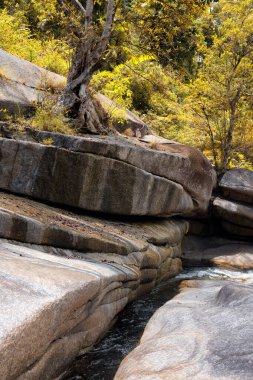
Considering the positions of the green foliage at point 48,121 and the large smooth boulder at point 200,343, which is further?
the green foliage at point 48,121

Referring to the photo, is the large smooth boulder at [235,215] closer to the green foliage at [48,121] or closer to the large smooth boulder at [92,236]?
the large smooth boulder at [92,236]

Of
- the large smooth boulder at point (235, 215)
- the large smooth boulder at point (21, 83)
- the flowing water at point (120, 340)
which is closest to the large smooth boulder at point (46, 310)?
the flowing water at point (120, 340)

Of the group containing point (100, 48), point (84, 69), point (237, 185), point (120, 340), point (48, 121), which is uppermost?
point (100, 48)

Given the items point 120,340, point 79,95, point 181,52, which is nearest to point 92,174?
point 79,95

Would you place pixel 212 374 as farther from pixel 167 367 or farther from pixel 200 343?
pixel 200 343

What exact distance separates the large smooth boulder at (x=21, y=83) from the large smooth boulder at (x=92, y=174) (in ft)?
5.76

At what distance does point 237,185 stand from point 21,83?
8814 mm

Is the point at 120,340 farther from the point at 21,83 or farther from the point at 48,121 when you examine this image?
the point at 21,83

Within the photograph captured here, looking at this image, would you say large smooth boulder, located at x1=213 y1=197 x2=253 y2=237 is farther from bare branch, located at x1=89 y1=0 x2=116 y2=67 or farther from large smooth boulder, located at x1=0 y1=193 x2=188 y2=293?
bare branch, located at x1=89 y1=0 x2=116 y2=67

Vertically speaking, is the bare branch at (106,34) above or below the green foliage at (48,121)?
above

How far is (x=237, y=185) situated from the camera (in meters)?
15.2

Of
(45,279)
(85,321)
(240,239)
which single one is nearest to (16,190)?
(85,321)

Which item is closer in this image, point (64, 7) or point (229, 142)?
point (64, 7)

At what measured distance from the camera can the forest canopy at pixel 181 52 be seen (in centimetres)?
1178
